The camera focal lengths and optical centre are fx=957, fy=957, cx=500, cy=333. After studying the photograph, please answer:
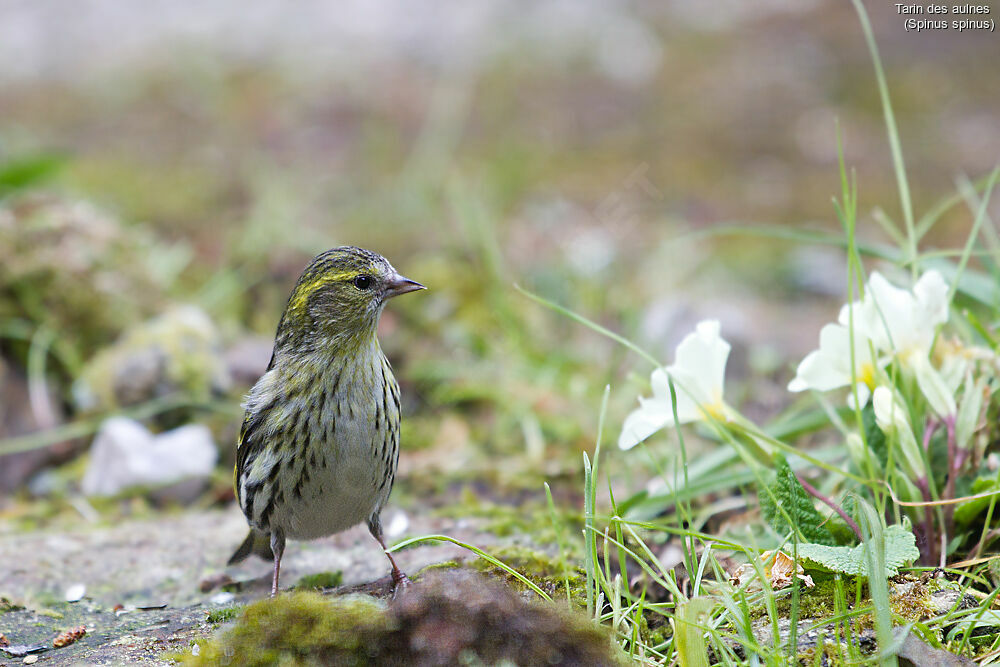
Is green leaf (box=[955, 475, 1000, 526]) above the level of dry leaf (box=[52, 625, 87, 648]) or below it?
above

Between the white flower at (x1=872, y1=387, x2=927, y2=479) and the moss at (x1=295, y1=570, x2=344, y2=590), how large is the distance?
5.85 feet

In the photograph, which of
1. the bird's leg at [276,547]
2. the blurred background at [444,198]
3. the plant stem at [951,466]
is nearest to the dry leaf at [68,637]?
the bird's leg at [276,547]

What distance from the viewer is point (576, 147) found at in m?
9.10

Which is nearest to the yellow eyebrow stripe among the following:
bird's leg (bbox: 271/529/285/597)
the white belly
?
the white belly

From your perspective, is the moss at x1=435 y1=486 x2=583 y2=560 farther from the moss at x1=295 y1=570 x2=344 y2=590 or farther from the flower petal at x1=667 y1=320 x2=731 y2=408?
the flower petal at x1=667 y1=320 x2=731 y2=408

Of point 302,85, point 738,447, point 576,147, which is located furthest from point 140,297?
point 302,85

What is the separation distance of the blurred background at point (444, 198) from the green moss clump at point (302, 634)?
144 cm

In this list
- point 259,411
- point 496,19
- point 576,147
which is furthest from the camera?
point 496,19

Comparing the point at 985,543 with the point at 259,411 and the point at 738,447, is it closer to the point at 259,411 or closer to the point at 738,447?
the point at 738,447

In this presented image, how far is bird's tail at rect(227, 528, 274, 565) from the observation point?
3180 mm

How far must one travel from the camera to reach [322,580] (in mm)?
3209

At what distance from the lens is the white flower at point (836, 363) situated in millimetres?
2646

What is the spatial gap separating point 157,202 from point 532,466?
4462mm

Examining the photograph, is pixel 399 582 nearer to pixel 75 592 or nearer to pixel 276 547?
pixel 276 547
